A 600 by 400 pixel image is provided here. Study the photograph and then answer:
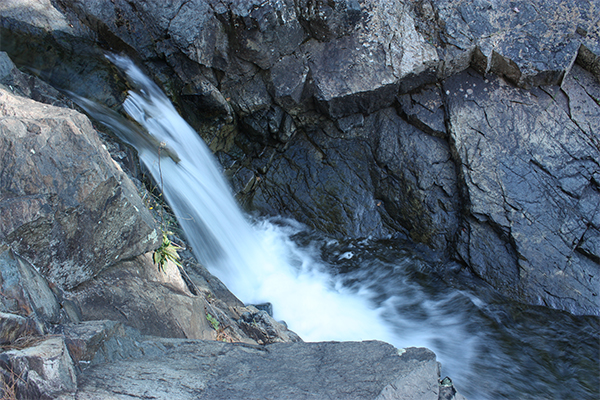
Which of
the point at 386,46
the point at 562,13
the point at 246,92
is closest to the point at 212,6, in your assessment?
the point at 246,92

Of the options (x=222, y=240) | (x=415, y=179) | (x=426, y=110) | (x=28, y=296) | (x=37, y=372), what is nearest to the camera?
(x=37, y=372)

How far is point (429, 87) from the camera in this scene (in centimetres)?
674

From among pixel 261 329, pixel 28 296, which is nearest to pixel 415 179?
pixel 261 329

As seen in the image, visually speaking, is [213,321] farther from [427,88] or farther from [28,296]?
[427,88]

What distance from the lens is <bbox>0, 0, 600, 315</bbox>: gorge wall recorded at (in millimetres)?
5969

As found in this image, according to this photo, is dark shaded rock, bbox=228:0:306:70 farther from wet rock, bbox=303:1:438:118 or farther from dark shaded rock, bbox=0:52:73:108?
dark shaded rock, bbox=0:52:73:108

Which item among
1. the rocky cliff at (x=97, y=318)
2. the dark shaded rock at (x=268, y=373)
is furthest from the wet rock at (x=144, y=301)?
the dark shaded rock at (x=268, y=373)

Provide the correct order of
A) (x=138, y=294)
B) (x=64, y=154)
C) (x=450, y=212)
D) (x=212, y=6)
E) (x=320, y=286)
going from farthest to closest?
(x=450, y=212), (x=320, y=286), (x=212, y=6), (x=138, y=294), (x=64, y=154)

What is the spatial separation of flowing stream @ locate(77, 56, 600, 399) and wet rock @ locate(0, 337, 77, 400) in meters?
2.95

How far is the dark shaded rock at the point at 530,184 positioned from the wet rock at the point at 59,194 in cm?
554

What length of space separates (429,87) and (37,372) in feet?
21.9

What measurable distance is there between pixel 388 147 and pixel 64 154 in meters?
5.50

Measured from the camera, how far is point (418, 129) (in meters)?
6.84

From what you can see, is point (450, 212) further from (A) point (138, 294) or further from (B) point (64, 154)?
(B) point (64, 154)
